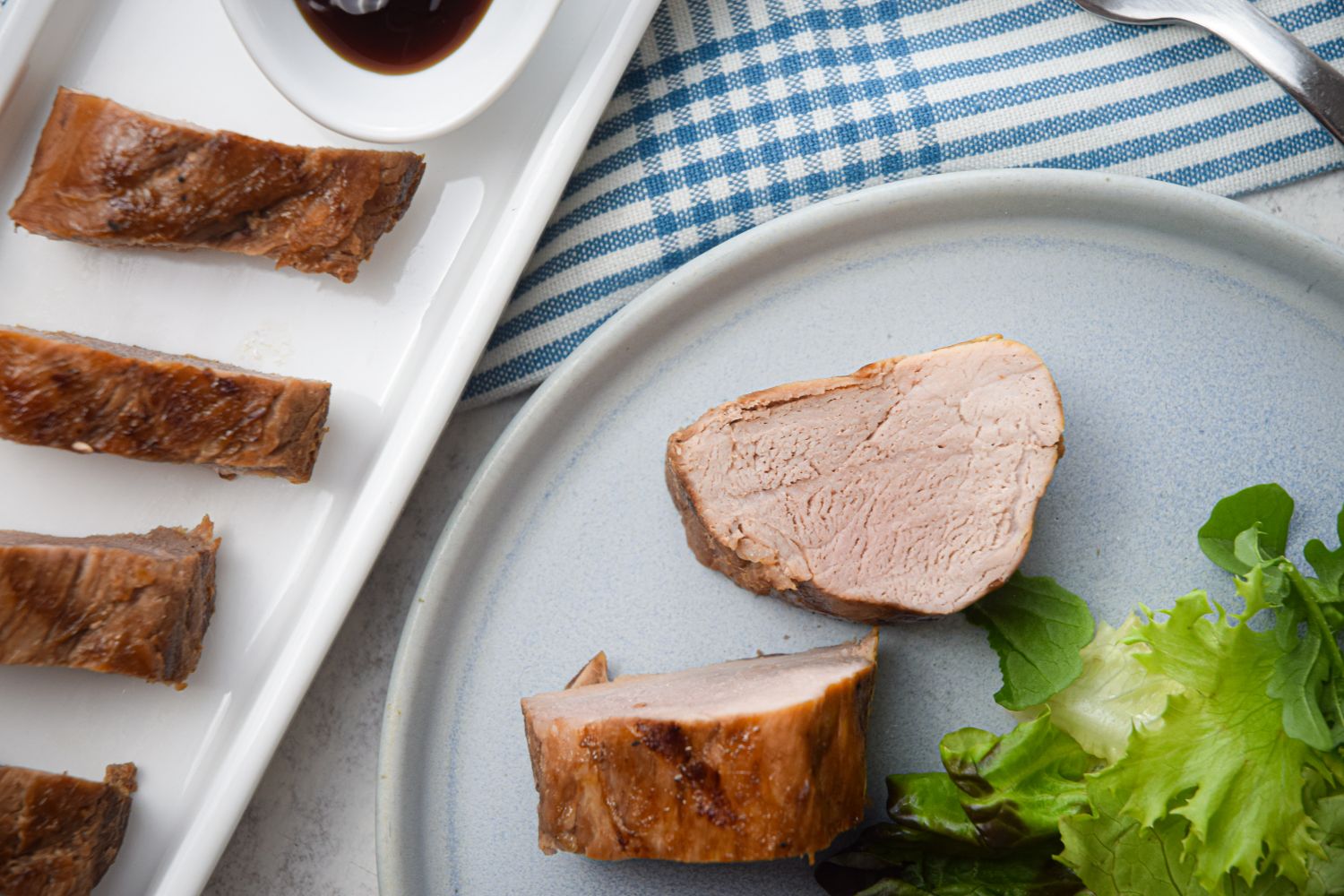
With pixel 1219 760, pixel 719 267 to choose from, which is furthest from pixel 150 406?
pixel 1219 760

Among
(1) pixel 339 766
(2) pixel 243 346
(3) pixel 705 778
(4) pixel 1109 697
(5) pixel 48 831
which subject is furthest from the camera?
(1) pixel 339 766

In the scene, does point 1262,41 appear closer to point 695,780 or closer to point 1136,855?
point 1136,855

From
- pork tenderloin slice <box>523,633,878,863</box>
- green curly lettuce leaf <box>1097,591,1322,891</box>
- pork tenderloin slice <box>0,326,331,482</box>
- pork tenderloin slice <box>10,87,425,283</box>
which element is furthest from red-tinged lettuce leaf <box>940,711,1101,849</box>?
pork tenderloin slice <box>10,87,425,283</box>

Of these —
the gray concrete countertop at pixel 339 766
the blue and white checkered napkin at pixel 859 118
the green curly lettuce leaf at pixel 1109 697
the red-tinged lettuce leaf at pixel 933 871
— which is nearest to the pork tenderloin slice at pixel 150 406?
the gray concrete countertop at pixel 339 766

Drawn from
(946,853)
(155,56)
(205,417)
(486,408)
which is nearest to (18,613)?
(205,417)

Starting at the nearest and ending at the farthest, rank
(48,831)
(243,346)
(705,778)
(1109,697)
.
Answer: (705,778)
(48,831)
(1109,697)
(243,346)

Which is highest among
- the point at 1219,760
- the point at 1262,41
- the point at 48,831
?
the point at 1262,41

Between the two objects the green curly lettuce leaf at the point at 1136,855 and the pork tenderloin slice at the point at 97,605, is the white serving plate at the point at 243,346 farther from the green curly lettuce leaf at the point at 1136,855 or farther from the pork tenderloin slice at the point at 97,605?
the green curly lettuce leaf at the point at 1136,855
